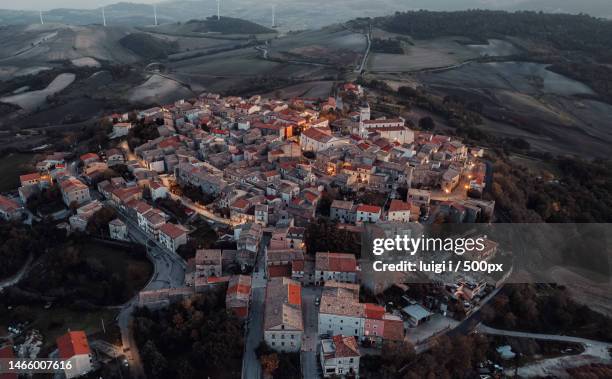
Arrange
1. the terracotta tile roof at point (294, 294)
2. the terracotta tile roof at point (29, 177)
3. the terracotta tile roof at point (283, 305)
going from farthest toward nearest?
the terracotta tile roof at point (29, 177) < the terracotta tile roof at point (294, 294) < the terracotta tile roof at point (283, 305)

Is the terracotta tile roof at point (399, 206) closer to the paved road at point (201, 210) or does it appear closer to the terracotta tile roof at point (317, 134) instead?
the paved road at point (201, 210)

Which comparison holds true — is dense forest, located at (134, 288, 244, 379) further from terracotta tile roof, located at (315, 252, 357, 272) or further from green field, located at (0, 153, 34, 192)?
green field, located at (0, 153, 34, 192)

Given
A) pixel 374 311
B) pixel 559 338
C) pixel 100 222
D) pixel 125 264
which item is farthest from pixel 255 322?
pixel 559 338

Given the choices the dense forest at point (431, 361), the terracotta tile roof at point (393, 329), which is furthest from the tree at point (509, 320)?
the terracotta tile roof at point (393, 329)

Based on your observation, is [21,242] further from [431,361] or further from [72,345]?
[431,361]

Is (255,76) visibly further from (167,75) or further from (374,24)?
(374,24)

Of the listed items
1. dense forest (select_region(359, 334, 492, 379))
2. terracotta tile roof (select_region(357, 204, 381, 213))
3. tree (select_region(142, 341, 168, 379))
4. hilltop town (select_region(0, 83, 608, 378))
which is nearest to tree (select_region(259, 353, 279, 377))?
hilltop town (select_region(0, 83, 608, 378))

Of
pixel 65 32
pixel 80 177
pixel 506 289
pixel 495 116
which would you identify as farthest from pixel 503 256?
pixel 65 32
